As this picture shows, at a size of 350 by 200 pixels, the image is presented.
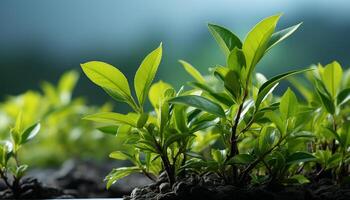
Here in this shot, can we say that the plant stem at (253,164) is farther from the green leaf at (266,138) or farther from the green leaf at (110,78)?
the green leaf at (110,78)

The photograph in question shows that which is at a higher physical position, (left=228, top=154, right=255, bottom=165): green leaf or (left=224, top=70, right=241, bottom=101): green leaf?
(left=224, top=70, right=241, bottom=101): green leaf

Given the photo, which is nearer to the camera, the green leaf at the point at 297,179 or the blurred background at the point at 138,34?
the green leaf at the point at 297,179

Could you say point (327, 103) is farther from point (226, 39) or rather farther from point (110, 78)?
point (110, 78)

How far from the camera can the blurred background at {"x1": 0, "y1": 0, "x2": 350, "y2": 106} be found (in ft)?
10.3

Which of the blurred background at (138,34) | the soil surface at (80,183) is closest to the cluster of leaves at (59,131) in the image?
the soil surface at (80,183)

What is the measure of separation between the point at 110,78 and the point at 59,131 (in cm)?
88

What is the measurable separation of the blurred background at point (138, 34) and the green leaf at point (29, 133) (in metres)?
2.19

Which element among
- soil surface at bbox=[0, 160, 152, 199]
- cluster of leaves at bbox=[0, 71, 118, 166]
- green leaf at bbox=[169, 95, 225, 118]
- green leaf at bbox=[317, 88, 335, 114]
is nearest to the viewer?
green leaf at bbox=[169, 95, 225, 118]

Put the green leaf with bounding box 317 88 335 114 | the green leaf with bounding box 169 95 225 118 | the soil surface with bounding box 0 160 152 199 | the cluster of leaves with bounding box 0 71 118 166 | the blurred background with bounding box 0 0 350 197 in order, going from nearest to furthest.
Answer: the green leaf with bounding box 169 95 225 118 < the green leaf with bounding box 317 88 335 114 < the soil surface with bounding box 0 160 152 199 < the cluster of leaves with bounding box 0 71 118 166 < the blurred background with bounding box 0 0 350 197

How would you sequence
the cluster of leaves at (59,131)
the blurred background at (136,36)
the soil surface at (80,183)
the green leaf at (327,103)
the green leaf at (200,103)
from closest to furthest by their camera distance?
the green leaf at (200,103) → the green leaf at (327,103) → the soil surface at (80,183) → the cluster of leaves at (59,131) → the blurred background at (136,36)

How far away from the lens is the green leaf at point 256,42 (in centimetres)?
59

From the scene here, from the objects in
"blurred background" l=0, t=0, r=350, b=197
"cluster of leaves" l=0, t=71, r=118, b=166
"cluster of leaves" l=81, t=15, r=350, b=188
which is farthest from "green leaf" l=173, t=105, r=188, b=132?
"blurred background" l=0, t=0, r=350, b=197

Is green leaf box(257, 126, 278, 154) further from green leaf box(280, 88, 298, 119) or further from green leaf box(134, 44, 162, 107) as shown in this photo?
green leaf box(134, 44, 162, 107)

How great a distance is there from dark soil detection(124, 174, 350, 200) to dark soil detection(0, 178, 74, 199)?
203 mm
